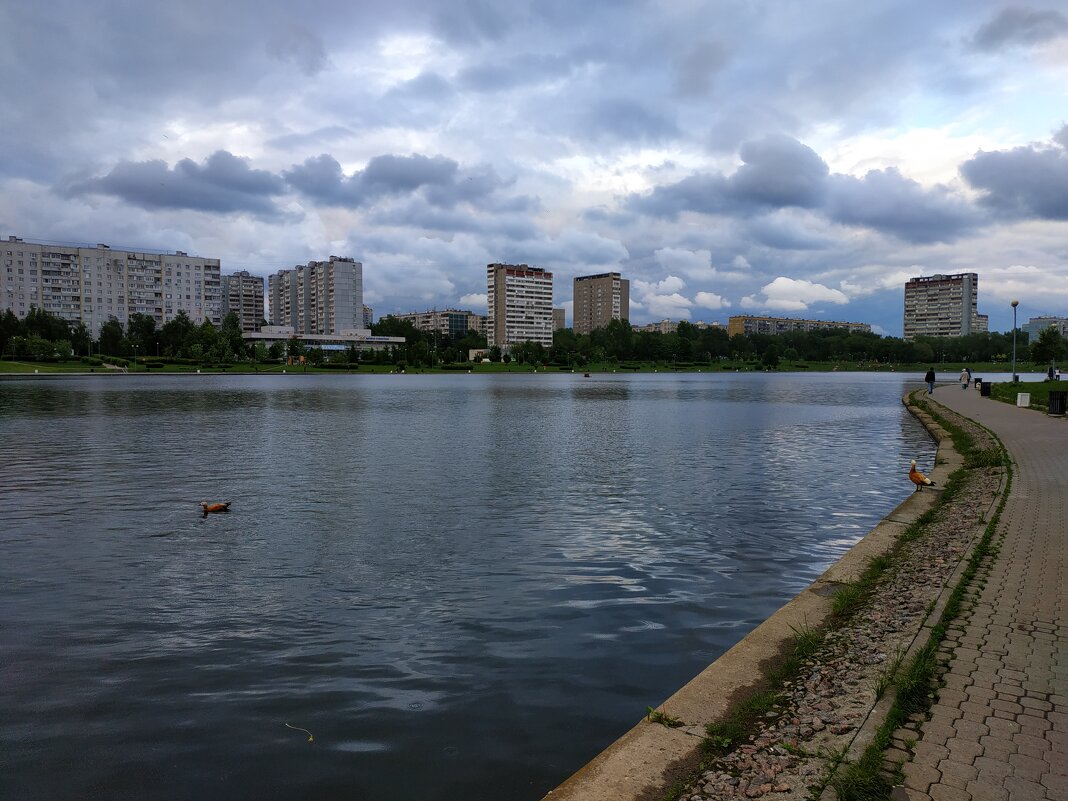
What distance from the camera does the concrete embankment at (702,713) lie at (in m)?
4.30

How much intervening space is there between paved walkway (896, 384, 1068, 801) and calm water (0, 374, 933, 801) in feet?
7.30

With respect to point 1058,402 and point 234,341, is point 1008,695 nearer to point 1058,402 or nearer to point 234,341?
point 1058,402

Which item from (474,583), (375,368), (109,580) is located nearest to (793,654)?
(474,583)

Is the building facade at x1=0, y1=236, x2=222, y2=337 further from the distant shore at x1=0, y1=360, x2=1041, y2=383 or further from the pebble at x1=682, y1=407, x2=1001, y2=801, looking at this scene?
the pebble at x1=682, y1=407, x2=1001, y2=801

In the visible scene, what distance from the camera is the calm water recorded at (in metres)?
5.37

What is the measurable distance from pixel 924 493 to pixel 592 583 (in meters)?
8.94

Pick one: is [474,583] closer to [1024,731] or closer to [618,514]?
[618,514]

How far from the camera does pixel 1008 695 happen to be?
506 cm

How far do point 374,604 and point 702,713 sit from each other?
4.71 m

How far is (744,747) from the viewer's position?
462 cm

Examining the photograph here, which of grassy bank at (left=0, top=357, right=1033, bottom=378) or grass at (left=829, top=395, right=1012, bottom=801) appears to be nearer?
grass at (left=829, top=395, right=1012, bottom=801)

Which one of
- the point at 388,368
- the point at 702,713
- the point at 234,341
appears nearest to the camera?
the point at 702,713

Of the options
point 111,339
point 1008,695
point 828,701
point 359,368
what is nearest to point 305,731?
point 828,701

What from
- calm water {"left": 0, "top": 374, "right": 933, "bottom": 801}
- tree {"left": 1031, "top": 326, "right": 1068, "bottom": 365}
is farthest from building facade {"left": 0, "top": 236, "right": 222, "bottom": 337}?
calm water {"left": 0, "top": 374, "right": 933, "bottom": 801}
